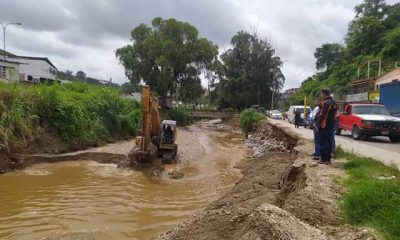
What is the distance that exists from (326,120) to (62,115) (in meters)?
14.2

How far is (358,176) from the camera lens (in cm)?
782

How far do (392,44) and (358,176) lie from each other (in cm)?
5144

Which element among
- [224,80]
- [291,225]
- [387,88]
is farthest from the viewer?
[224,80]

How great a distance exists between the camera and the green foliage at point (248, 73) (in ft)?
186

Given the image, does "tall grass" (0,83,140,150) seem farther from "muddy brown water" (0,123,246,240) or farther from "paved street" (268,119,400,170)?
"paved street" (268,119,400,170)

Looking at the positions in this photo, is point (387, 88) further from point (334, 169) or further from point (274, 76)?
point (274, 76)

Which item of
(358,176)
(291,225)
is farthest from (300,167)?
(291,225)

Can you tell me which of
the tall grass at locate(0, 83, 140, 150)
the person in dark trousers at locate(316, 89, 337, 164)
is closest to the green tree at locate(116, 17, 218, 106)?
the tall grass at locate(0, 83, 140, 150)

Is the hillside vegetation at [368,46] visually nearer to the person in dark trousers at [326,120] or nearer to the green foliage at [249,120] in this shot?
the green foliage at [249,120]

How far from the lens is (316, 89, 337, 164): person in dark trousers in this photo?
948 centimetres

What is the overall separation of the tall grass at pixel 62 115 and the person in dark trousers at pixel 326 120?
38.2 feet

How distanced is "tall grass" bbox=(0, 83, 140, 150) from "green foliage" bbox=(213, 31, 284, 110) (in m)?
30.8

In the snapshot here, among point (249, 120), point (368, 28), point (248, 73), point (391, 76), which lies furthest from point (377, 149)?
point (368, 28)

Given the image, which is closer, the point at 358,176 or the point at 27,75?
the point at 358,176
